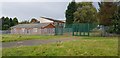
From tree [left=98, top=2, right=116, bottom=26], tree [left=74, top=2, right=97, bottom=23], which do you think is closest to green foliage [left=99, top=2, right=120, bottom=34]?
tree [left=98, top=2, right=116, bottom=26]

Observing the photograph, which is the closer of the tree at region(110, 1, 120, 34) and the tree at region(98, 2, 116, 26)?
the tree at region(110, 1, 120, 34)

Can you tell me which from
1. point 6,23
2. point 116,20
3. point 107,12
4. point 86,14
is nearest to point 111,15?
point 107,12

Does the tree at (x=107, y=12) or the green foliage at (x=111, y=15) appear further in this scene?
the tree at (x=107, y=12)

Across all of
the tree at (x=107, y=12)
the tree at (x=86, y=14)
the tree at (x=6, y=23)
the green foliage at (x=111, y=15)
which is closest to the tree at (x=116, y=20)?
the green foliage at (x=111, y=15)

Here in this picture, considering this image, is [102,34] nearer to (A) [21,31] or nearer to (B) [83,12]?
(A) [21,31]

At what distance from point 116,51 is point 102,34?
1342 cm

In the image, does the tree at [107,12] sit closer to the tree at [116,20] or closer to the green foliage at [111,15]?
the green foliage at [111,15]

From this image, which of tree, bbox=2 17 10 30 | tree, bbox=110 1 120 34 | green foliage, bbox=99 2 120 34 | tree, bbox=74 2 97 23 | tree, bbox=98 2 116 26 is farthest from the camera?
tree, bbox=74 2 97 23

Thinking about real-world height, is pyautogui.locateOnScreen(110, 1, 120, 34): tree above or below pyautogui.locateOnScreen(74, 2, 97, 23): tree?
below

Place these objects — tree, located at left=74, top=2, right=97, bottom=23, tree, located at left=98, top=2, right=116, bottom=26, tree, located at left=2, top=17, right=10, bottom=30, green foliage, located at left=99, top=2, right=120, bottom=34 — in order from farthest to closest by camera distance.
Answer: tree, located at left=74, top=2, right=97, bottom=23 < tree, located at left=2, top=17, right=10, bottom=30 < tree, located at left=98, top=2, right=116, bottom=26 < green foliage, located at left=99, top=2, right=120, bottom=34

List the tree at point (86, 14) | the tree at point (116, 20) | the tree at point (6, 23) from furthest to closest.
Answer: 1. the tree at point (86, 14)
2. the tree at point (6, 23)
3. the tree at point (116, 20)

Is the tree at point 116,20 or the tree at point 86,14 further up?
the tree at point 86,14

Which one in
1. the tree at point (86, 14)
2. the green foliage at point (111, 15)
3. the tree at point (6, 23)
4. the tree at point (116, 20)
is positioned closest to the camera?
the tree at point (116, 20)

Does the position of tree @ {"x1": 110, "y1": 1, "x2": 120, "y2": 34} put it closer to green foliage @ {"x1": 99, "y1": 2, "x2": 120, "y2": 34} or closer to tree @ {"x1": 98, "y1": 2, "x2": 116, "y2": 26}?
green foliage @ {"x1": 99, "y1": 2, "x2": 120, "y2": 34}
